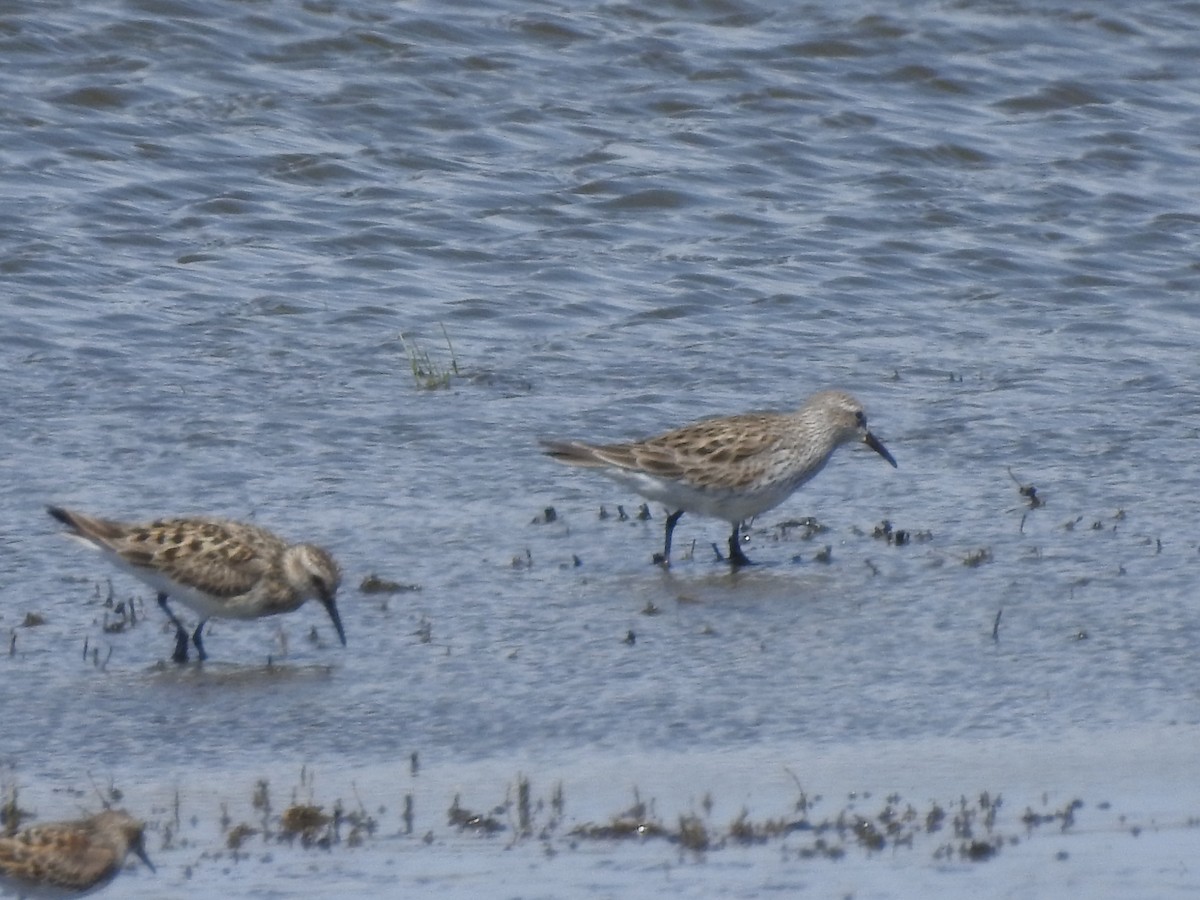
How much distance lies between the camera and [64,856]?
21.3 feet

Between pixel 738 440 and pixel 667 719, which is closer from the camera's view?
pixel 667 719

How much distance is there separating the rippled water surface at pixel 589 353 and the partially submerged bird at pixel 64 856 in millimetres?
1196

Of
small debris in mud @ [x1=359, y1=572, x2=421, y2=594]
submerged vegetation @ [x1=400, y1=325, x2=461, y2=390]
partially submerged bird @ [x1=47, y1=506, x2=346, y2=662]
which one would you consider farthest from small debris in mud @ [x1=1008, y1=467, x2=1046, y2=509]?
partially submerged bird @ [x1=47, y1=506, x2=346, y2=662]

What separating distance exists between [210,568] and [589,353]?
18.4 ft

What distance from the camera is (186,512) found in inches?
440

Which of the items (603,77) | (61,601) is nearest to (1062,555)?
(61,601)

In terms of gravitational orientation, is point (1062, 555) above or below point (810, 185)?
below

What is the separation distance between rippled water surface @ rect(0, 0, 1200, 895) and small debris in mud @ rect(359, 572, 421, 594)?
40mm

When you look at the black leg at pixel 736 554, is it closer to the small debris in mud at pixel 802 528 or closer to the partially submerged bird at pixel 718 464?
the partially submerged bird at pixel 718 464

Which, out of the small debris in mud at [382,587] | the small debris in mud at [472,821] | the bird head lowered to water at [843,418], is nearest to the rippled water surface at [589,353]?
the small debris in mud at [382,587]

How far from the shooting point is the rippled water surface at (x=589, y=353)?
29.5 ft

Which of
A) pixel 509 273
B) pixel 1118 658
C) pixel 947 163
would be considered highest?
pixel 947 163

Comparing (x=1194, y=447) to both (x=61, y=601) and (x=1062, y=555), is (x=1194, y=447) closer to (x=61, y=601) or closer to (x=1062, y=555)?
(x=1062, y=555)

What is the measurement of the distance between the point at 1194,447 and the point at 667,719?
5.08 metres
